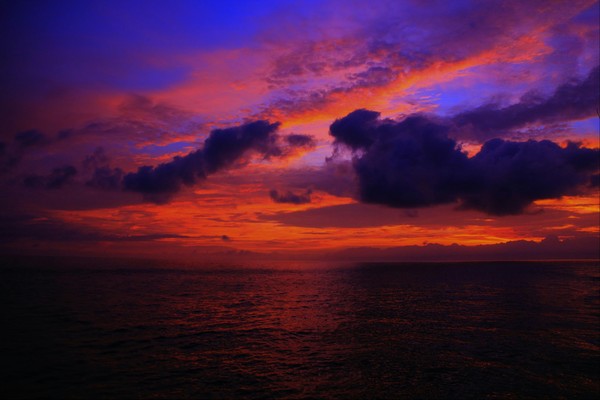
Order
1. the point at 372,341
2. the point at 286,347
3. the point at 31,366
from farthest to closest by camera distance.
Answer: the point at 372,341 < the point at 286,347 < the point at 31,366

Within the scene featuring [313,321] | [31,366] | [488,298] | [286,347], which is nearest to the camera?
[31,366]

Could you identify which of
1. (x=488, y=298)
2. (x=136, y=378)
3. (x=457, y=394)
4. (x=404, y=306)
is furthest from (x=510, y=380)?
(x=488, y=298)

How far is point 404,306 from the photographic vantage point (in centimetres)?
5031

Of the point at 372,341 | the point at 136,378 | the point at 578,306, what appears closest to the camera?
the point at 136,378

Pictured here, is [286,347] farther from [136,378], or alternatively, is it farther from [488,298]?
[488,298]

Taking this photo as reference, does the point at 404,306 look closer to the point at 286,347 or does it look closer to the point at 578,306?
the point at 578,306

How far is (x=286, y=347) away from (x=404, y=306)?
88.3ft

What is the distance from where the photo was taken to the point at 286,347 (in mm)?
27953

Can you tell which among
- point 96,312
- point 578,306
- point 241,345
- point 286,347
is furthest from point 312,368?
point 578,306

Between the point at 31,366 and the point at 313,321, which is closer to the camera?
the point at 31,366

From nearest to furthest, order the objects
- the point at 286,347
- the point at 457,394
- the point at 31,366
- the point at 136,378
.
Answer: the point at 457,394 < the point at 136,378 < the point at 31,366 < the point at 286,347

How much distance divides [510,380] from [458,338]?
1025 cm

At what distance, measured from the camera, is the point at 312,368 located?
22688 mm

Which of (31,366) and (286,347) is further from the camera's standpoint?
(286,347)
